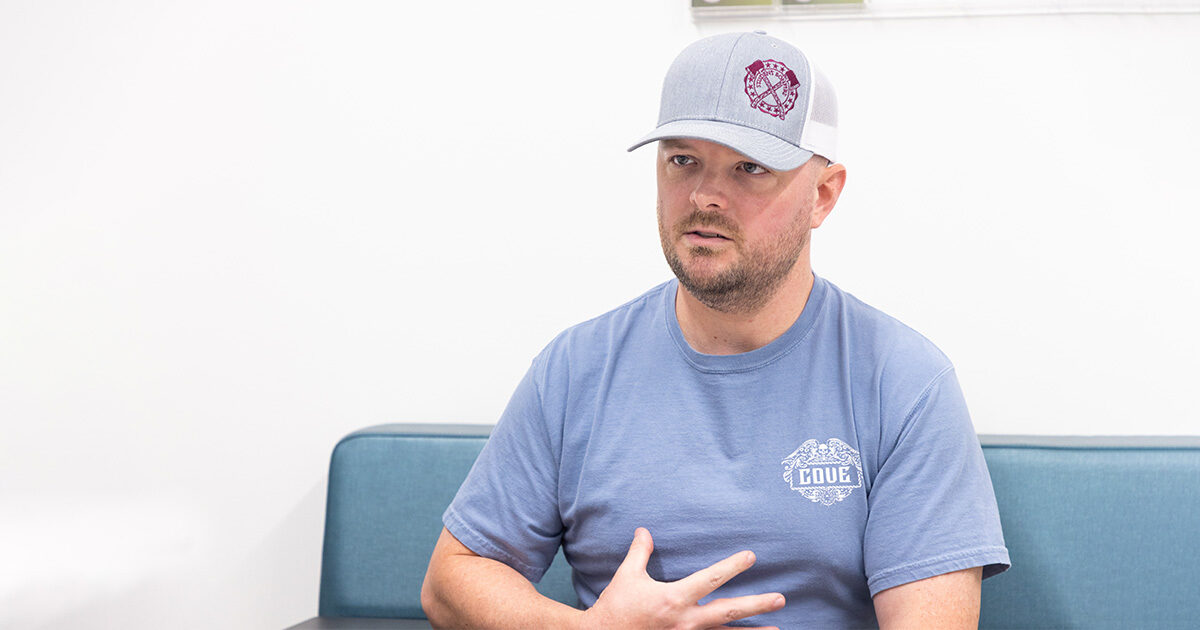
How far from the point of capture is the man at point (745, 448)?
42.8 inches

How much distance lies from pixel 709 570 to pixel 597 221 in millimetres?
704

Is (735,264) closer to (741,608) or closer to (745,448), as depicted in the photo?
(745,448)

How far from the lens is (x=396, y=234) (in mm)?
1682

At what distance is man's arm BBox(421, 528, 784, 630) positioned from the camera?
1.08m

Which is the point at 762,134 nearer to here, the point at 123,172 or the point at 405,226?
the point at 405,226

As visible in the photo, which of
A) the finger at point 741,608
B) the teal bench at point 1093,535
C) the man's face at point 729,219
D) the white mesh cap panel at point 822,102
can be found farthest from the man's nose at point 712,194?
the teal bench at point 1093,535

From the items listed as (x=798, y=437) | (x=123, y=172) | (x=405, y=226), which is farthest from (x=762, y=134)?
(x=123, y=172)

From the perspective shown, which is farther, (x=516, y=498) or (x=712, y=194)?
(x=516, y=498)

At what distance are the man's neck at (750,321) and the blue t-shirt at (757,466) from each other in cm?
2

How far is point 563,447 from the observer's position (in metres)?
1.24

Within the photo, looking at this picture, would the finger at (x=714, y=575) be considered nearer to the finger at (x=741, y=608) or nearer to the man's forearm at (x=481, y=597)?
the finger at (x=741, y=608)

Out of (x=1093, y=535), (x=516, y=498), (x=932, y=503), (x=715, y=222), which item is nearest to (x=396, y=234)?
(x=516, y=498)

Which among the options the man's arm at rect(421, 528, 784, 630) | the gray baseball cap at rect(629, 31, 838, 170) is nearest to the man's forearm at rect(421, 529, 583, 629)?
the man's arm at rect(421, 528, 784, 630)

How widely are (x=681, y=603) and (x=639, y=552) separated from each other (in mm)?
76
